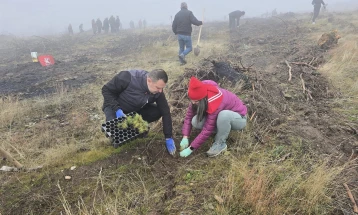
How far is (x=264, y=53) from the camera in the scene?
9.66 meters

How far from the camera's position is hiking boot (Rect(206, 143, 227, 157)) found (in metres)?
3.04

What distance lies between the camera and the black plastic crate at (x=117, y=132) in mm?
2877

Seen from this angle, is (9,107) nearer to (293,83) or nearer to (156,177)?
(156,177)

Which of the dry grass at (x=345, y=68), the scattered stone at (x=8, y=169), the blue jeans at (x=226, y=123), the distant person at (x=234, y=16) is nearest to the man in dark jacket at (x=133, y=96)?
the blue jeans at (x=226, y=123)

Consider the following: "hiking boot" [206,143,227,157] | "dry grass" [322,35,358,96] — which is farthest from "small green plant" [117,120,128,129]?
"dry grass" [322,35,358,96]

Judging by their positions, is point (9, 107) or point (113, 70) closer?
point (9, 107)

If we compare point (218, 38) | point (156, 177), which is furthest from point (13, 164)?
point (218, 38)

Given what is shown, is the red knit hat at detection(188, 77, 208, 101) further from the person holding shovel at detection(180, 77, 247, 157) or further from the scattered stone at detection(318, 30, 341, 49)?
the scattered stone at detection(318, 30, 341, 49)

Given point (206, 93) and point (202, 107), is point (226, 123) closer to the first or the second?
point (202, 107)

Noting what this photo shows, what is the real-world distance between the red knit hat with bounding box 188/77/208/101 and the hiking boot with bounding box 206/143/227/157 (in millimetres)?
686

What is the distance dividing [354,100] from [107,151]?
4478 mm

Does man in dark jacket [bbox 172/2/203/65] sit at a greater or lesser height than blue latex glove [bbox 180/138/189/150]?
greater

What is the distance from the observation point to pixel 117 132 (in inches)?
116

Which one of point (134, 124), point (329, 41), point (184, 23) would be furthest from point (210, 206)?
point (329, 41)
